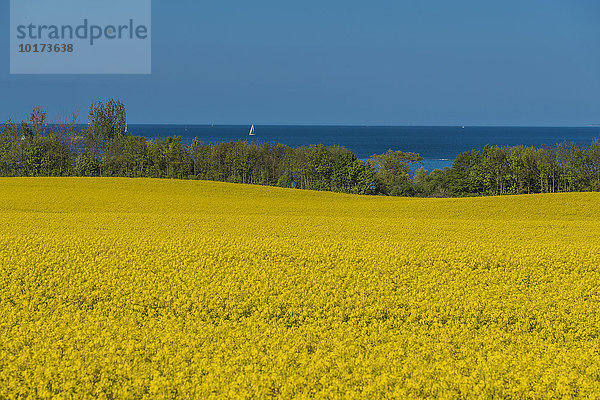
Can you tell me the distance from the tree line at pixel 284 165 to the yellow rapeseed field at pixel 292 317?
48203 mm

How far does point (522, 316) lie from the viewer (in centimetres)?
862

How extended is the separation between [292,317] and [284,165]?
5858 cm

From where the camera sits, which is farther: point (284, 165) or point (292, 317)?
point (284, 165)

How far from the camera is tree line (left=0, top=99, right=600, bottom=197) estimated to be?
60.7 metres

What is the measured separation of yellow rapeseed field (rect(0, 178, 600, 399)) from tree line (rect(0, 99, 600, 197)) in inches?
1898

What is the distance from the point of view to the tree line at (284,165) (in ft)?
199

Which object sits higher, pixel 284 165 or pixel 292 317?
pixel 284 165

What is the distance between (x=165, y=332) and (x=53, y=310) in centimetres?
265

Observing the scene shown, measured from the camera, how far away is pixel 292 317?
860cm

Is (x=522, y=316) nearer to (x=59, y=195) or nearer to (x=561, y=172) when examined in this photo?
(x=59, y=195)

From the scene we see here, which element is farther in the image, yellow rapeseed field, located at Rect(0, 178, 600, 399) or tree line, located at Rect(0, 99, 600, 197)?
tree line, located at Rect(0, 99, 600, 197)

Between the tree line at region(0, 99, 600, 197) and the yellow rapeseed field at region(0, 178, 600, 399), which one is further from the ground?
the tree line at region(0, 99, 600, 197)

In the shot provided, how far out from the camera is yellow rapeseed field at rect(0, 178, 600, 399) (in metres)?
6.14

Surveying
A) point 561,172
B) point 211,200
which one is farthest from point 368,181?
point 211,200
